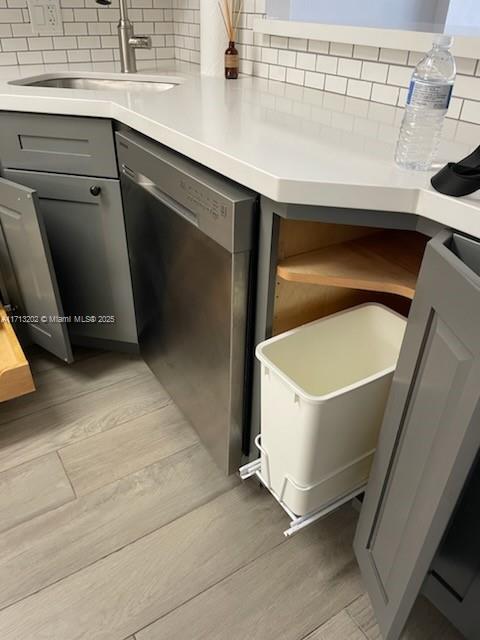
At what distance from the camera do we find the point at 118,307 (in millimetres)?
1655

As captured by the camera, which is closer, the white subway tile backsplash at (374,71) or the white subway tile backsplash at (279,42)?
the white subway tile backsplash at (374,71)

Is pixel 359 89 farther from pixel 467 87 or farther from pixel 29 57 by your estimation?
pixel 29 57

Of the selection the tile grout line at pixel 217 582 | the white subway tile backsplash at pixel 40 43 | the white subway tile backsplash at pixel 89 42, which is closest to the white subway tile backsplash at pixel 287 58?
the white subway tile backsplash at pixel 89 42

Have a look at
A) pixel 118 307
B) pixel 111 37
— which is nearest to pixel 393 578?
pixel 118 307

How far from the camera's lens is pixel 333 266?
38.5 inches

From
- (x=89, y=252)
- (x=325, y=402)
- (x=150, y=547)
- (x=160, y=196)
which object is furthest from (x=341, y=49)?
(x=150, y=547)

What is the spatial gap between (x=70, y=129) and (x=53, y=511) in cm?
106

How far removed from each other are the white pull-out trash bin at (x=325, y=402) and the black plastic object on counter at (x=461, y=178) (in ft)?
1.19

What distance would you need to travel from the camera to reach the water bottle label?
2.54 feet

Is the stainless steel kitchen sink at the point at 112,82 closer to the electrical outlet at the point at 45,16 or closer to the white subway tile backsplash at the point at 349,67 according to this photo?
the electrical outlet at the point at 45,16

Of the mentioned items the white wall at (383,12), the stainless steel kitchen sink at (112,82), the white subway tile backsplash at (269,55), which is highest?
the white wall at (383,12)

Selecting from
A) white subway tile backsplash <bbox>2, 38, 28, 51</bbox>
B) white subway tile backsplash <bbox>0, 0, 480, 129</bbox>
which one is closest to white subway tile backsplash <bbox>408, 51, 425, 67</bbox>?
white subway tile backsplash <bbox>0, 0, 480, 129</bbox>

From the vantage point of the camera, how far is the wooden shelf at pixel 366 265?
0.93 metres

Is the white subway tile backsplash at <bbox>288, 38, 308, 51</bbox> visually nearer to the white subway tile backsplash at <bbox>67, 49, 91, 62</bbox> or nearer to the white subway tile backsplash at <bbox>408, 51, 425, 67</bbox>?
the white subway tile backsplash at <bbox>408, 51, 425, 67</bbox>
